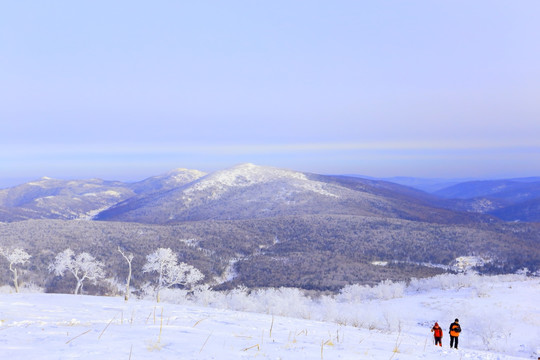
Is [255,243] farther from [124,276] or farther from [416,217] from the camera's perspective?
[416,217]

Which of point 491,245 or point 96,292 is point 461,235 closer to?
point 491,245

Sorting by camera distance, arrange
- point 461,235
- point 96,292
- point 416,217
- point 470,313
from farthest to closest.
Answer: point 416,217 → point 461,235 → point 96,292 → point 470,313

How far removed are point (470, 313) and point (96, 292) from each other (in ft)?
235

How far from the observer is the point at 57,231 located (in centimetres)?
11831

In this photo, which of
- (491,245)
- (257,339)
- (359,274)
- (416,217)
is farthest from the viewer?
(416,217)

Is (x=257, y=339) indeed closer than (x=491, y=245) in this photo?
Yes

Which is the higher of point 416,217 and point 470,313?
point 470,313

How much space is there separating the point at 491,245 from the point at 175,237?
111 meters

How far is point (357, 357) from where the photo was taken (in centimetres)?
854

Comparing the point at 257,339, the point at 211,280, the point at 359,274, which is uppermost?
the point at 257,339

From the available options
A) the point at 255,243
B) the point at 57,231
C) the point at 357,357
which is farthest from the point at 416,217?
the point at 357,357

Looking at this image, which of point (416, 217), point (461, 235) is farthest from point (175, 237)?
point (416, 217)

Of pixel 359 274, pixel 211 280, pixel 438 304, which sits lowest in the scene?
pixel 211 280

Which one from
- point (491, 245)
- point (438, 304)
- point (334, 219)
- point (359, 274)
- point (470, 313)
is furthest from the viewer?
point (334, 219)
